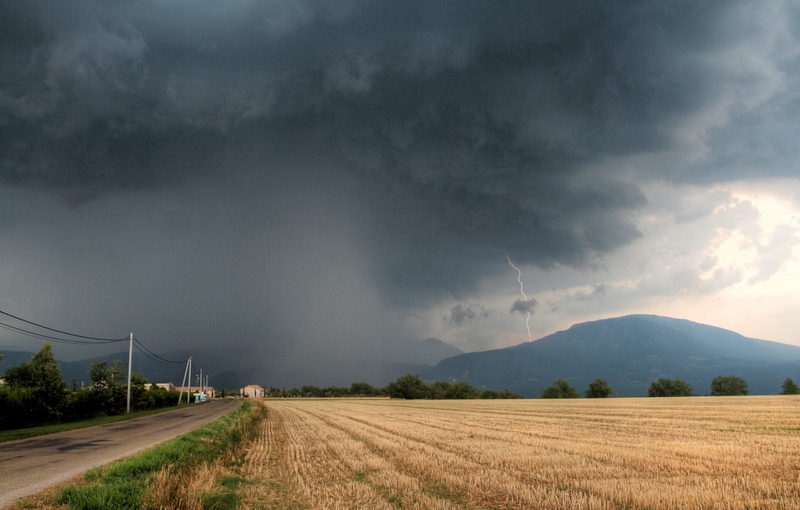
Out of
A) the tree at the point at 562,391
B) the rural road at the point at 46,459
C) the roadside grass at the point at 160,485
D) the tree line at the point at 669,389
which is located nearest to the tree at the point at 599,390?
the tree line at the point at 669,389

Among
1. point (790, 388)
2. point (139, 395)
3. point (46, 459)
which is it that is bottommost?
point (790, 388)

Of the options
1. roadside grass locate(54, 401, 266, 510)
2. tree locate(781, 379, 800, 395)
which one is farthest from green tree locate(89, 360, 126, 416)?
tree locate(781, 379, 800, 395)

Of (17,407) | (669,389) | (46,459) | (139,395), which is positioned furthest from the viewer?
(669,389)

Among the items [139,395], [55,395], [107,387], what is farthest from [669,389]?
[55,395]

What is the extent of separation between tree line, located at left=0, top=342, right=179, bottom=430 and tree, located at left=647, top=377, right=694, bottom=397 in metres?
139

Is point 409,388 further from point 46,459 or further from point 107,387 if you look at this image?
point 46,459

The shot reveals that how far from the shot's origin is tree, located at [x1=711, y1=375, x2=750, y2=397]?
123700mm

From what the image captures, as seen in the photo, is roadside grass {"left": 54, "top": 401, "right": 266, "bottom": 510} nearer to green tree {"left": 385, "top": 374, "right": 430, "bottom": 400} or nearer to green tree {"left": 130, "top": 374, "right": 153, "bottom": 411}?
green tree {"left": 130, "top": 374, "right": 153, "bottom": 411}

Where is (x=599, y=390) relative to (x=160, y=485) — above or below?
below

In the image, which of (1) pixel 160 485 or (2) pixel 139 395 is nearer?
(1) pixel 160 485

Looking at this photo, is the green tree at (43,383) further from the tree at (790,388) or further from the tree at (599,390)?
the tree at (790,388)

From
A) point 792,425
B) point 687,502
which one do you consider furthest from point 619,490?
point 792,425

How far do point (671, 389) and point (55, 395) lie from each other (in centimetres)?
14970

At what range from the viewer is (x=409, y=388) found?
158250 millimetres
